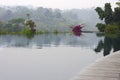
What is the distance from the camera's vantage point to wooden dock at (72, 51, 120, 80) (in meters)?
4.90

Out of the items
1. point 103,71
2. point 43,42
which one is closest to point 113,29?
point 43,42

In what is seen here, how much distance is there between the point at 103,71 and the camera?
5.39 meters

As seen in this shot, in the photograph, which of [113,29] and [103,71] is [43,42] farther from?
[103,71]

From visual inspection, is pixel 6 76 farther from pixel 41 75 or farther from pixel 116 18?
pixel 116 18

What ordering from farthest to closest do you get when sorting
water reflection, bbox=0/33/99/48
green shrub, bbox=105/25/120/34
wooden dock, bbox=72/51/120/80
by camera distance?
green shrub, bbox=105/25/120/34 < water reflection, bbox=0/33/99/48 < wooden dock, bbox=72/51/120/80

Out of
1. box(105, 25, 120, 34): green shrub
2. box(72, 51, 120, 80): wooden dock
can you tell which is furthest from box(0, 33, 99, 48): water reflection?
box(72, 51, 120, 80): wooden dock

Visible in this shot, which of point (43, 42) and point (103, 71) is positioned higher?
point (103, 71)

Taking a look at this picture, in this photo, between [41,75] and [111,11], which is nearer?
[41,75]

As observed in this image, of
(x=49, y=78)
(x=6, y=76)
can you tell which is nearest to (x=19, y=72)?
(x=6, y=76)

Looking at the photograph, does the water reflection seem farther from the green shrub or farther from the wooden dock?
the wooden dock

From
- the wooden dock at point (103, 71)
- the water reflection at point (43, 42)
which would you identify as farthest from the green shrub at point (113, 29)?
the wooden dock at point (103, 71)

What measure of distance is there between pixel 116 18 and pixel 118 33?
1624mm

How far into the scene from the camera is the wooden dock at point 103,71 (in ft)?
16.1

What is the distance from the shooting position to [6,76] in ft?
18.5
